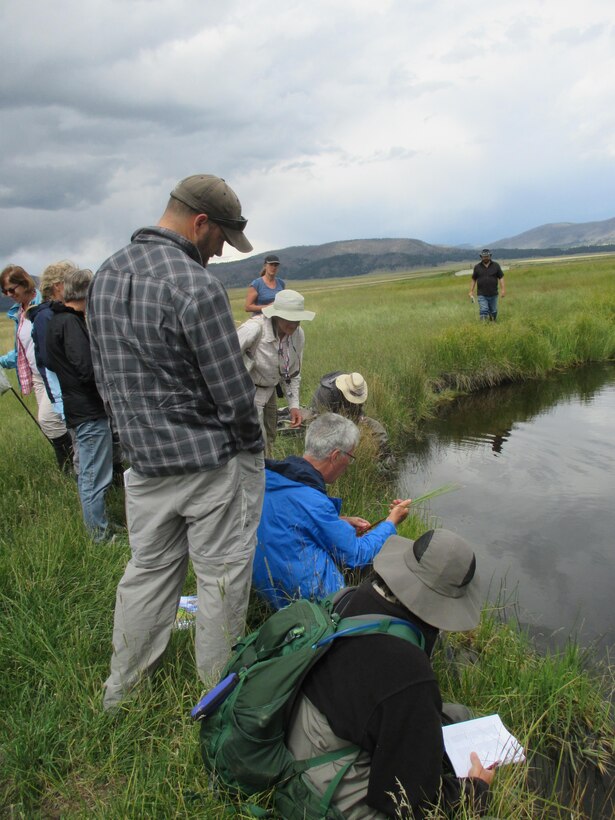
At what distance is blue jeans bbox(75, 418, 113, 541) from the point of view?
13.2 ft

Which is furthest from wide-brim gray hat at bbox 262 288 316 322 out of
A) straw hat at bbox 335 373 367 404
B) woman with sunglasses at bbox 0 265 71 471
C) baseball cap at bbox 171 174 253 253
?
baseball cap at bbox 171 174 253 253

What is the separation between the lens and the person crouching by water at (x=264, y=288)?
7.54 m

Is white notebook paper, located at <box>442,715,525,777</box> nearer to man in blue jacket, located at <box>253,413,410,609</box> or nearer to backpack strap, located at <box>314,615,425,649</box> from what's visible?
backpack strap, located at <box>314,615,425,649</box>

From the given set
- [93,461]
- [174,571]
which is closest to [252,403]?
[174,571]

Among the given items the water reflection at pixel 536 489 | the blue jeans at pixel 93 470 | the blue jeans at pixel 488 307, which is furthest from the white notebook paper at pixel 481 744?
the blue jeans at pixel 488 307

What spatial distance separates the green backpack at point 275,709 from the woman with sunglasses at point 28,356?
3.46 metres

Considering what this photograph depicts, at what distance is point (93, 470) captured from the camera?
404 cm

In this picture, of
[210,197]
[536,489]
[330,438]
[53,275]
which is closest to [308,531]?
[330,438]

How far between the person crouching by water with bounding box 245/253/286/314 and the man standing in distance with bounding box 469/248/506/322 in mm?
6466

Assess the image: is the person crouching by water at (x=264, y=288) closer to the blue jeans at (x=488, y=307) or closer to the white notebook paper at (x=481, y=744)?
the white notebook paper at (x=481, y=744)

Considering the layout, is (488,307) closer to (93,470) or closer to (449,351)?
(449,351)

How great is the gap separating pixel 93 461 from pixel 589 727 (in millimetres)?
3299

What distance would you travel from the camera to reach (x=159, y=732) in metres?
2.37

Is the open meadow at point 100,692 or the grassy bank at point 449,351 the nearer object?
the open meadow at point 100,692
